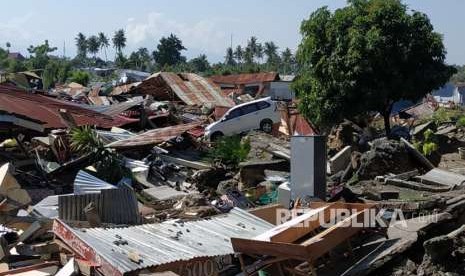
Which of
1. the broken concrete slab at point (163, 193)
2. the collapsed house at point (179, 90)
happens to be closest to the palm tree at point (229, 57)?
the collapsed house at point (179, 90)

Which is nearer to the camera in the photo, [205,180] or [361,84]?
[205,180]

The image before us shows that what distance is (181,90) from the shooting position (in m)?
32.0

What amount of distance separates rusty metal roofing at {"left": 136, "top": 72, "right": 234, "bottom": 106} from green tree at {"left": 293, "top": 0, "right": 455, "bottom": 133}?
1213cm

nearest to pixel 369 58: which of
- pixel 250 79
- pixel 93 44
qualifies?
pixel 250 79

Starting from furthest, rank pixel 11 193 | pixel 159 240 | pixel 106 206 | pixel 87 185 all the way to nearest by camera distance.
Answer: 1. pixel 87 185
2. pixel 11 193
3. pixel 106 206
4. pixel 159 240

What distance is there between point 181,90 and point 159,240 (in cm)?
2513

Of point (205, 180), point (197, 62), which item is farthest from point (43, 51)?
point (205, 180)

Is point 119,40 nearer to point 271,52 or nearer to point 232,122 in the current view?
point 271,52

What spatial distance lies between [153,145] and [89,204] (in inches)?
244

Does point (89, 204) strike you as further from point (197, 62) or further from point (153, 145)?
point (197, 62)

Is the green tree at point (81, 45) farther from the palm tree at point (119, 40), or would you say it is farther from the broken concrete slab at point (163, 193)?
the broken concrete slab at point (163, 193)

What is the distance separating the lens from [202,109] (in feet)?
92.5

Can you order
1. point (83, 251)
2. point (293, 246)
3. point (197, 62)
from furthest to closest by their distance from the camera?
point (197, 62) → point (83, 251) → point (293, 246)

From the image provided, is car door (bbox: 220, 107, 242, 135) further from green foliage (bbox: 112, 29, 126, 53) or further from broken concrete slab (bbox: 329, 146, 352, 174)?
green foliage (bbox: 112, 29, 126, 53)
